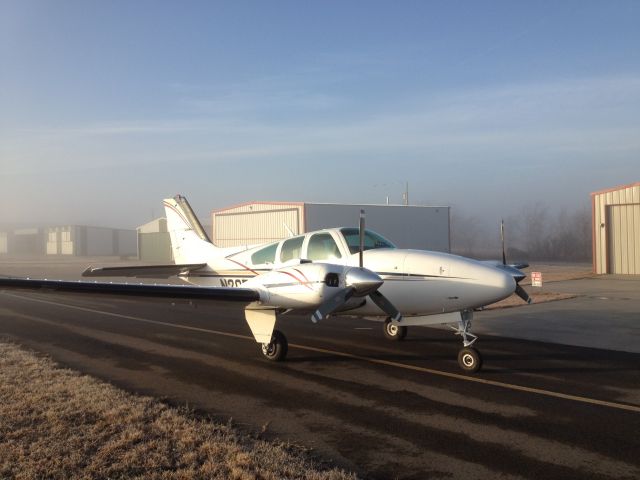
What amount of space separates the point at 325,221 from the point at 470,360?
3190cm

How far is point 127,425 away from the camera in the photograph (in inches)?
255

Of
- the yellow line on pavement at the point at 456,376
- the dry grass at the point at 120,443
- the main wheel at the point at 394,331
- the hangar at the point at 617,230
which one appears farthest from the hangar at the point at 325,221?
the dry grass at the point at 120,443

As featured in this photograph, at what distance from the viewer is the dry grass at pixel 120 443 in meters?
5.10

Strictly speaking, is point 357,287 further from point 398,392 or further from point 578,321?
point 578,321

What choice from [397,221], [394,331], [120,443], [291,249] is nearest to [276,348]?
[291,249]

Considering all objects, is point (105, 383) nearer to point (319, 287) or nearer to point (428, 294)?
point (319, 287)

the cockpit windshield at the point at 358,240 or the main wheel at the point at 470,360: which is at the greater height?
the cockpit windshield at the point at 358,240

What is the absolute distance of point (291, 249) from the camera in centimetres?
1187

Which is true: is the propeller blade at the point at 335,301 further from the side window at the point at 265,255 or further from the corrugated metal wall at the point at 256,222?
the corrugated metal wall at the point at 256,222

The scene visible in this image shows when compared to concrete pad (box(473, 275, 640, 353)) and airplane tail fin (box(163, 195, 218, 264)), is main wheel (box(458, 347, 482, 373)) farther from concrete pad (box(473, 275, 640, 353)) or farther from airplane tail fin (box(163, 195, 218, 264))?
airplane tail fin (box(163, 195, 218, 264))

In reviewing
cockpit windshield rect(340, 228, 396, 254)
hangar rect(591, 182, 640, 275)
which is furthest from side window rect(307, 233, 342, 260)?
hangar rect(591, 182, 640, 275)

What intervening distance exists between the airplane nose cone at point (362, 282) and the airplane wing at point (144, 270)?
6.77m

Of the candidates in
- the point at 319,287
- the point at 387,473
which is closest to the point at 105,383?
the point at 319,287

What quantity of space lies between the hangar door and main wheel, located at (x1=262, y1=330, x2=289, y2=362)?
1196 inches
